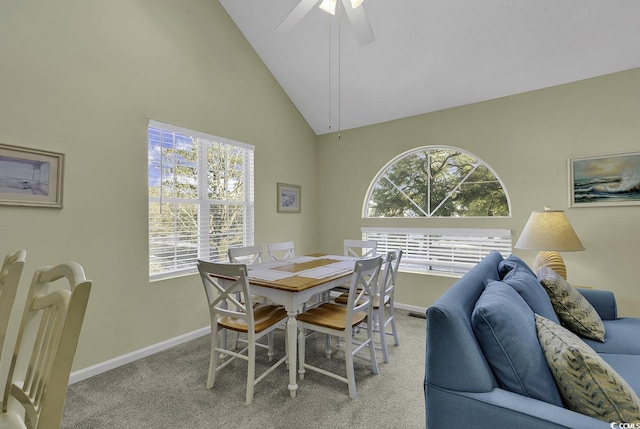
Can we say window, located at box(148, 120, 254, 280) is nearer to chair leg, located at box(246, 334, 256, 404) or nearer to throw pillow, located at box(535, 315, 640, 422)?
chair leg, located at box(246, 334, 256, 404)

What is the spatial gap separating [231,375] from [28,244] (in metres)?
1.72

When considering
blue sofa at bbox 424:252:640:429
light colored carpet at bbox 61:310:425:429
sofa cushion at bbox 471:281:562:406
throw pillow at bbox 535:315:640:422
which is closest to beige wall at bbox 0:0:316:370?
light colored carpet at bbox 61:310:425:429

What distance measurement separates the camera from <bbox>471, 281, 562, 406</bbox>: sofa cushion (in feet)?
3.46

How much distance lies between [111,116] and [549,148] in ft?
13.5

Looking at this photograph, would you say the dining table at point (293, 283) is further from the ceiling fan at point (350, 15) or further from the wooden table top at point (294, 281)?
the ceiling fan at point (350, 15)

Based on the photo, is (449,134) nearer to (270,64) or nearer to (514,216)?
(514,216)

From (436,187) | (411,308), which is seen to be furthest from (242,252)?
(436,187)

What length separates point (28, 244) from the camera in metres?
2.10

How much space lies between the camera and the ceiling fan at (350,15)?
2000mm

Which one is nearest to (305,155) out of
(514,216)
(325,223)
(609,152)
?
(325,223)

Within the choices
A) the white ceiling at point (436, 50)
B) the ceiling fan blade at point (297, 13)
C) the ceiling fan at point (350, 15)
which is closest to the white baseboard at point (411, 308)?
the white ceiling at point (436, 50)

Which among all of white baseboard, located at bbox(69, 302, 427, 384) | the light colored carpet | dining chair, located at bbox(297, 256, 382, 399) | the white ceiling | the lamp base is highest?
the white ceiling

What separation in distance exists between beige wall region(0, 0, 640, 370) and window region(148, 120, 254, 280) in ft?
0.39

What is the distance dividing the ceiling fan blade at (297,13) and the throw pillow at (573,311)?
2417 millimetres
